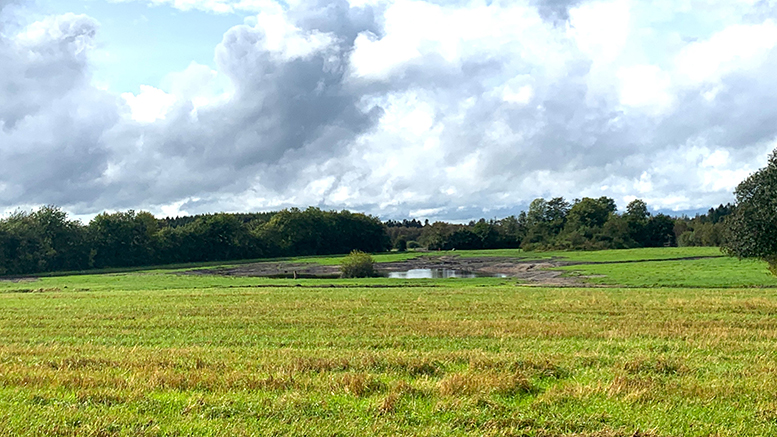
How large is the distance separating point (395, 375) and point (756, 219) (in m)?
40.3

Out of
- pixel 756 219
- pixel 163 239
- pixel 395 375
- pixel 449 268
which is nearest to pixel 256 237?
pixel 163 239

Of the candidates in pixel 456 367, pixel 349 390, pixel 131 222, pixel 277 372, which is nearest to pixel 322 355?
pixel 277 372

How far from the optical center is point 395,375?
40.3ft

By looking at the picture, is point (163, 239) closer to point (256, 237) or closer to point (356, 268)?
point (256, 237)

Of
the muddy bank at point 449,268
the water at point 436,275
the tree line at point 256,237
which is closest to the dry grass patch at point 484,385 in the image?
the muddy bank at point 449,268

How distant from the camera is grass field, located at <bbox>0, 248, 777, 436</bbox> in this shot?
881 centimetres

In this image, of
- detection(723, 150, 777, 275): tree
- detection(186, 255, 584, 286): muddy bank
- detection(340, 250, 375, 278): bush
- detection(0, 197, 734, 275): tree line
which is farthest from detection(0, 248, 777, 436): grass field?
detection(0, 197, 734, 275): tree line

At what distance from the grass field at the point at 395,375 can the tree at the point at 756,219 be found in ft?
66.5

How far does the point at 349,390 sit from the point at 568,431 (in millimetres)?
3921

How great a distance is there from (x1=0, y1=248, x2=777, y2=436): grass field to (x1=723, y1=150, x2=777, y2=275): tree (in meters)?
20.3

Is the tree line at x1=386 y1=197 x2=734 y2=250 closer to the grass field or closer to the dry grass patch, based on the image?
the grass field

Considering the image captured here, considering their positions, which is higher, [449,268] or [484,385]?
[484,385]

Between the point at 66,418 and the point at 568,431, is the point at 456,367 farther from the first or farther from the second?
the point at 66,418

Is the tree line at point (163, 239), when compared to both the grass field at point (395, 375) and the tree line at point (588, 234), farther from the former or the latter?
the grass field at point (395, 375)
